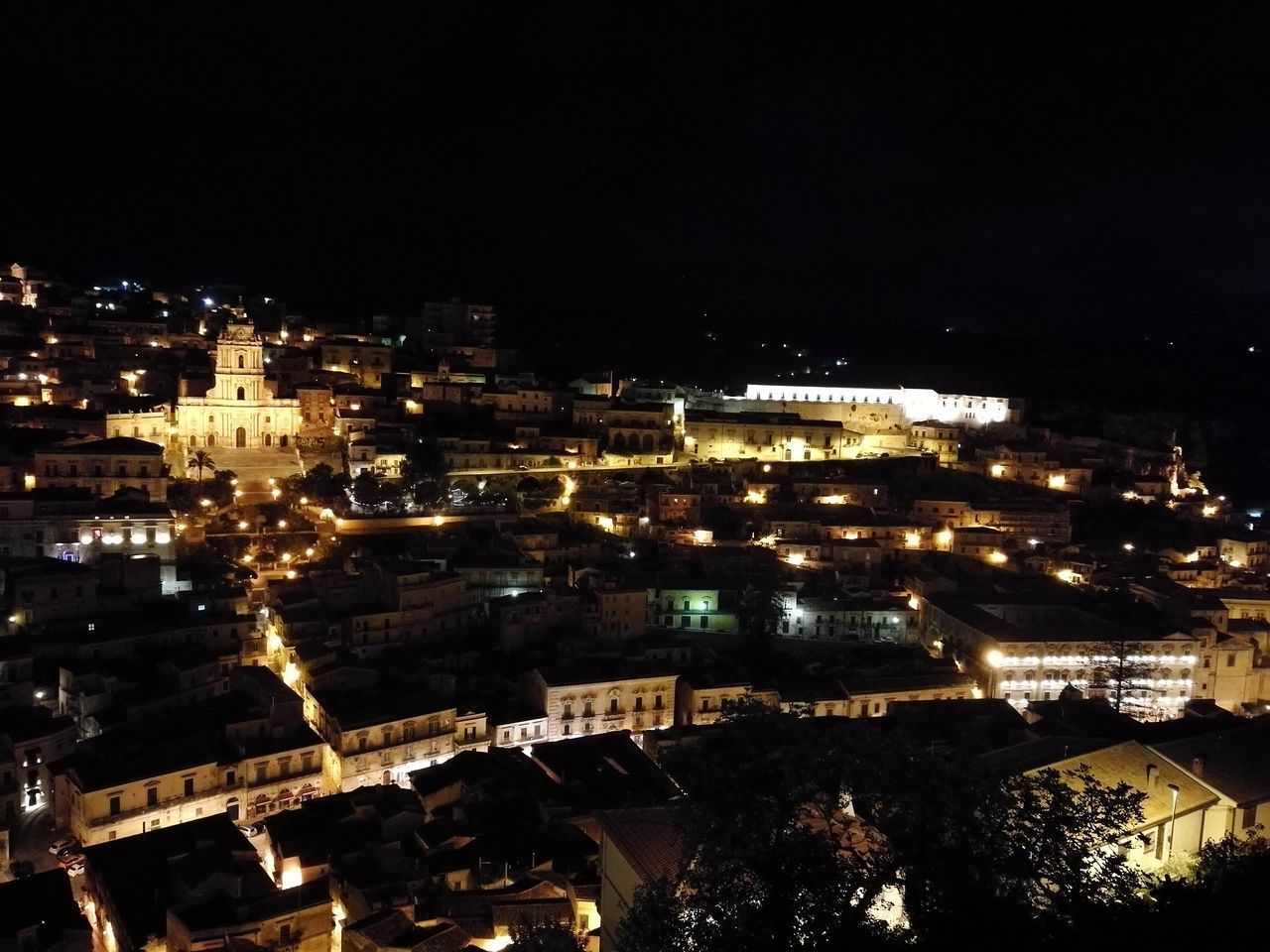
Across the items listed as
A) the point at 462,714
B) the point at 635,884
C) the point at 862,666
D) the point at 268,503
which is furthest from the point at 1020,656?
the point at 268,503

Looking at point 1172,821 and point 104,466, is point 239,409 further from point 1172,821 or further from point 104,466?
point 1172,821

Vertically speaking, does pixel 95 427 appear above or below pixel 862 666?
above

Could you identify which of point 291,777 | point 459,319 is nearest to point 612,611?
point 291,777

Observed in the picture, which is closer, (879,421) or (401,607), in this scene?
(401,607)

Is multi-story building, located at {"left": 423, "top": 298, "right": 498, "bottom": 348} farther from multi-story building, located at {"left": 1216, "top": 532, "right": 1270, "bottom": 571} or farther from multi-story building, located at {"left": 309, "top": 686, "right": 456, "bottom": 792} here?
multi-story building, located at {"left": 1216, "top": 532, "right": 1270, "bottom": 571}

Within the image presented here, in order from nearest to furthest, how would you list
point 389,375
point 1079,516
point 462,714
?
1. point 462,714
2. point 1079,516
3. point 389,375

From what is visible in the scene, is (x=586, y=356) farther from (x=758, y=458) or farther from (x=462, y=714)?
(x=462, y=714)
